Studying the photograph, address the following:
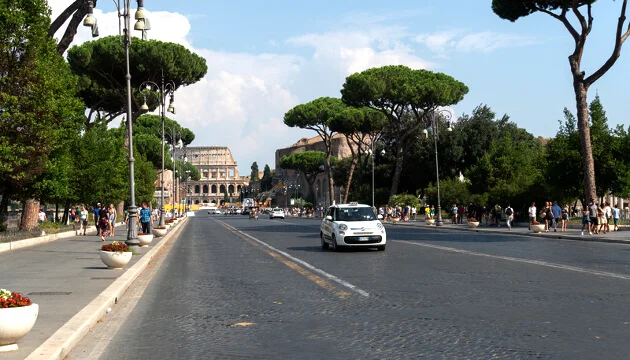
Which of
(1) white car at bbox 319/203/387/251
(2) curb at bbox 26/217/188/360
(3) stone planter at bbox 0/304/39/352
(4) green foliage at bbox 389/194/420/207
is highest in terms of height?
(4) green foliage at bbox 389/194/420/207

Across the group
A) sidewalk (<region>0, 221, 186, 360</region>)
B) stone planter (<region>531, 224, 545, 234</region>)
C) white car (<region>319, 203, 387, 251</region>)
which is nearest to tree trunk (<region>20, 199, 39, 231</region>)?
sidewalk (<region>0, 221, 186, 360</region>)

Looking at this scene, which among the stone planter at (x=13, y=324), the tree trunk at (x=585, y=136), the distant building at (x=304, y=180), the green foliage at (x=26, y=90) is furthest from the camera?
the distant building at (x=304, y=180)

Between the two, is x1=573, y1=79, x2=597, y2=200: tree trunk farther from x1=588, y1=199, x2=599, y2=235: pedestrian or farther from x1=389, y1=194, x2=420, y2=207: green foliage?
x1=389, y1=194, x2=420, y2=207: green foliage

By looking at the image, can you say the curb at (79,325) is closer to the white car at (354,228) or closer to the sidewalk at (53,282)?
the sidewalk at (53,282)

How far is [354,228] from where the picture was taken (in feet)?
75.3

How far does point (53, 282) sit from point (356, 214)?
1189cm

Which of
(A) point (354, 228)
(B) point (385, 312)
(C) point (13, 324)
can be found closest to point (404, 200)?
(A) point (354, 228)

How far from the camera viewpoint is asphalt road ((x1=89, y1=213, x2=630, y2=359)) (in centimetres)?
722

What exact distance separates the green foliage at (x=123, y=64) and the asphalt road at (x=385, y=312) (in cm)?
3346

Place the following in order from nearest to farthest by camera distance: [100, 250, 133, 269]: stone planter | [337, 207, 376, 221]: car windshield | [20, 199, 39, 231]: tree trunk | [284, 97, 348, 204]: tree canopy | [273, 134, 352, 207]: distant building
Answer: [100, 250, 133, 269]: stone planter → [337, 207, 376, 221]: car windshield → [20, 199, 39, 231]: tree trunk → [284, 97, 348, 204]: tree canopy → [273, 134, 352, 207]: distant building

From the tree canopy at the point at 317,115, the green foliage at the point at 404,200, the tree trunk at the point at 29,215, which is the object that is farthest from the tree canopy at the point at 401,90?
the tree trunk at the point at 29,215

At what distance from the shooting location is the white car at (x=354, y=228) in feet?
75.1

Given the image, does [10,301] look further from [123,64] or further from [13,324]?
[123,64]

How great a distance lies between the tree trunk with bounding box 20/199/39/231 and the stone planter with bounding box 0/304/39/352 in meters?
28.9
